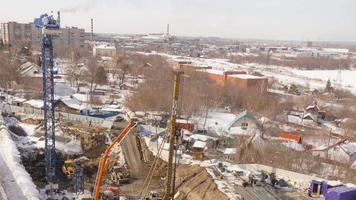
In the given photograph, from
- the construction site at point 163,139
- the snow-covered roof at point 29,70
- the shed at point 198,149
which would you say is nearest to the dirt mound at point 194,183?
the construction site at point 163,139

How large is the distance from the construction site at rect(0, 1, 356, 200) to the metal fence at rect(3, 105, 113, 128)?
0.07 meters

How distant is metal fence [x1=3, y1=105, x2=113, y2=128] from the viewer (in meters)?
21.3

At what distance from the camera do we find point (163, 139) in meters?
13.6

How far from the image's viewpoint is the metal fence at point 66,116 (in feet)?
69.8

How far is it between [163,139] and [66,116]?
1013 cm

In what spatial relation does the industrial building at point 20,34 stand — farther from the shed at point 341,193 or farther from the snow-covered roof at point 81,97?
the shed at point 341,193

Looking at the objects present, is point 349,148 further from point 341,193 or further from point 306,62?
point 306,62

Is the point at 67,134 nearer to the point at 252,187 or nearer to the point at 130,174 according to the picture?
the point at 130,174

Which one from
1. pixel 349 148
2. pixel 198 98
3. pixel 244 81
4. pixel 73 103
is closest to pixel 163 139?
pixel 349 148

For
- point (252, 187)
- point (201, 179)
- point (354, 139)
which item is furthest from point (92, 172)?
point (354, 139)

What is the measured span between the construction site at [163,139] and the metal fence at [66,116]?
0.24 ft

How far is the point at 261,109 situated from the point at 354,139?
271 inches

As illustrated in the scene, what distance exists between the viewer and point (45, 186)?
46.9 ft

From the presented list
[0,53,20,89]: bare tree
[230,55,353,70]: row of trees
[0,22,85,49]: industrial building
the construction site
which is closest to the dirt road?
the construction site
